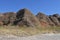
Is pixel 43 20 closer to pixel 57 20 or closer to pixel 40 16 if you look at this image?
pixel 40 16

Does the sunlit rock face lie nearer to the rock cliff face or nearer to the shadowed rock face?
the rock cliff face

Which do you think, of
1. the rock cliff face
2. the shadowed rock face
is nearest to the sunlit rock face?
the rock cliff face

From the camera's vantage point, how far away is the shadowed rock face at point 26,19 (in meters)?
37.7

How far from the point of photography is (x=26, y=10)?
4141 centimetres

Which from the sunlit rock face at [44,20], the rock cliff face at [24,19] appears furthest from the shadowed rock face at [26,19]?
the sunlit rock face at [44,20]

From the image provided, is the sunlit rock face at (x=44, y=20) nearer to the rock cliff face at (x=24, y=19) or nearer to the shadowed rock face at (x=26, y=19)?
the rock cliff face at (x=24, y=19)

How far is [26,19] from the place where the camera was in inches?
1508

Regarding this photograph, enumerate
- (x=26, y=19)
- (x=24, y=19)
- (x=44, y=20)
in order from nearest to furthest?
(x=26, y=19) < (x=24, y=19) < (x=44, y=20)

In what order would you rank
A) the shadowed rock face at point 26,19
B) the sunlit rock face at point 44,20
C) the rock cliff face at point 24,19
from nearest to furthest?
the shadowed rock face at point 26,19, the rock cliff face at point 24,19, the sunlit rock face at point 44,20

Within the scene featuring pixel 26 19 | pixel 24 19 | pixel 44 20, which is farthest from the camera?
pixel 44 20

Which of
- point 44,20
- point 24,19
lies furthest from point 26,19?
point 44,20

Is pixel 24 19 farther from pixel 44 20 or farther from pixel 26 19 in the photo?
pixel 44 20

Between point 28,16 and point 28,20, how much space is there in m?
2.20

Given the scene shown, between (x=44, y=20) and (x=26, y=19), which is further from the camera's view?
(x=44, y=20)
